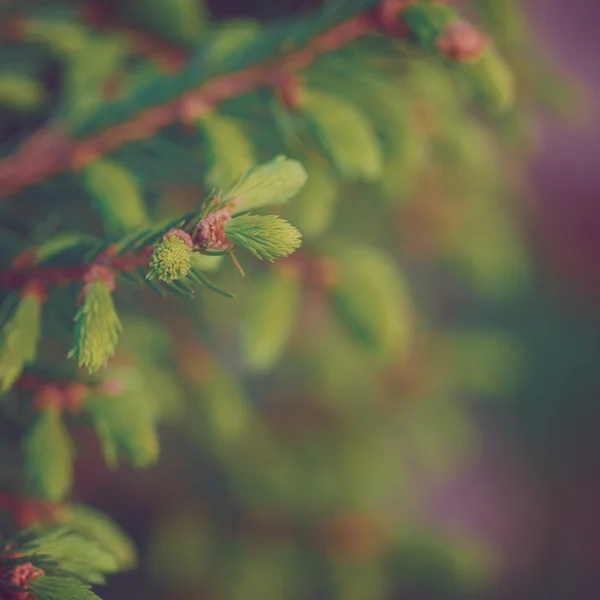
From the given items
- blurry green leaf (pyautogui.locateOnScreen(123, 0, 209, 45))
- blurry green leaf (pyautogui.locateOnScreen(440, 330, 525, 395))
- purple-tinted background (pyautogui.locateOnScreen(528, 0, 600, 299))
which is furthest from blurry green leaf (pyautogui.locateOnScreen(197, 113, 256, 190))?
purple-tinted background (pyautogui.locateOnScreen(528, 0, 600, 299))

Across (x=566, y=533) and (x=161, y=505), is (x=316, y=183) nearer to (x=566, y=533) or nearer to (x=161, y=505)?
(x=161, y=505)

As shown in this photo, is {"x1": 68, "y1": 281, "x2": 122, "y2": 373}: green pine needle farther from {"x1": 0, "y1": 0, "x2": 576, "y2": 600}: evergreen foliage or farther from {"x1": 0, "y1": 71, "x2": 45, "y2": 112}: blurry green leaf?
{"x1": 0, "y1": 71, "x2": 45, "y2": 112}: blurry green leaf

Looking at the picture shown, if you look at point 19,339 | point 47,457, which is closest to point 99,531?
point 47,457

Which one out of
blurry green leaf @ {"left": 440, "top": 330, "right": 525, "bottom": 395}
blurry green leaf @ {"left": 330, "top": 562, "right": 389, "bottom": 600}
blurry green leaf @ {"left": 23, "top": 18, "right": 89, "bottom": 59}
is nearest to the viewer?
blurry green leaf @ {"left": 23, "top": 18, "right": 89, "bottom": 59}

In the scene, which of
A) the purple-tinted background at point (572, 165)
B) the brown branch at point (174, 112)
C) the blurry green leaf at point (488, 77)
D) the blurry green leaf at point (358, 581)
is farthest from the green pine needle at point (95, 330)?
the purple-tinted background at point (572, 165)

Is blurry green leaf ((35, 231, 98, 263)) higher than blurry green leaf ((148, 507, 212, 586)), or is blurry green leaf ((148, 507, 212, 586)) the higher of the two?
blurry green leaf ((35, 231, 98, 263))

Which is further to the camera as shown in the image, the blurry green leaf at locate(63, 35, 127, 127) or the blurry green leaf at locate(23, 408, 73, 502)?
the blurry green leaf at locate(63, 35, 127, 127)

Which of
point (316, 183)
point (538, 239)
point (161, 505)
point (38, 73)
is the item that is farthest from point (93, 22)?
point (538, 239)
